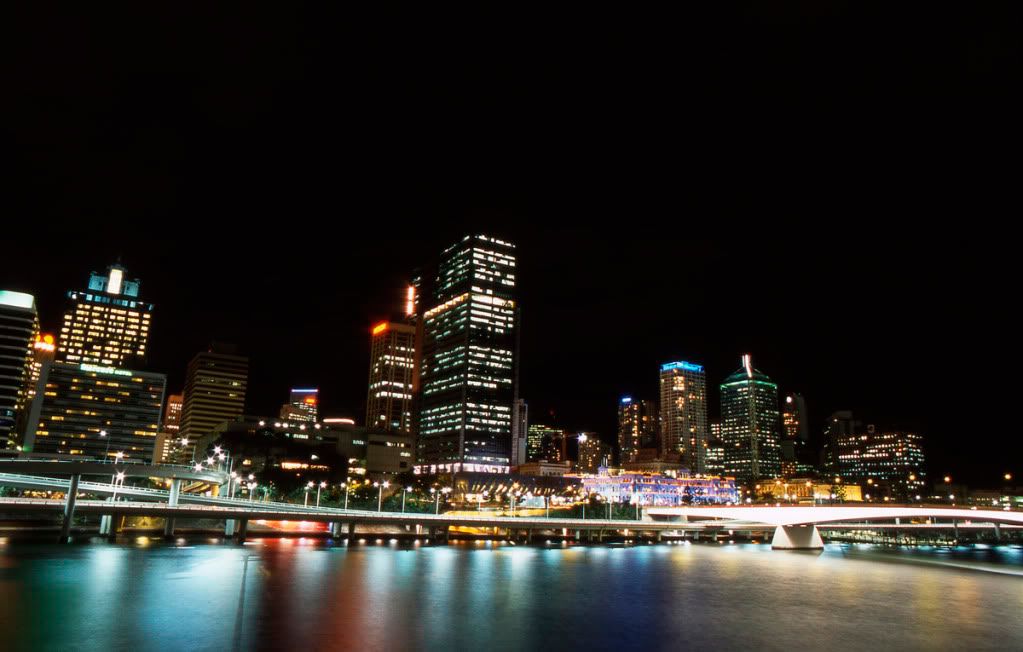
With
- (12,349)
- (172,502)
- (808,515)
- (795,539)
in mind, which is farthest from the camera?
(12,349)

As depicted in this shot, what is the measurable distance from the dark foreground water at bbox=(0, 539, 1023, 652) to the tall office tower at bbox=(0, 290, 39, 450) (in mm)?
126629

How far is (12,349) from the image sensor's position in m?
191

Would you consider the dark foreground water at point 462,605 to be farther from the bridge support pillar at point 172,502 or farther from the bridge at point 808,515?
the bridge support pillar at point 172,502

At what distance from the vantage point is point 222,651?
31.7 meters

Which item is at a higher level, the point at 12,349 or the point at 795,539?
the point at 12,349

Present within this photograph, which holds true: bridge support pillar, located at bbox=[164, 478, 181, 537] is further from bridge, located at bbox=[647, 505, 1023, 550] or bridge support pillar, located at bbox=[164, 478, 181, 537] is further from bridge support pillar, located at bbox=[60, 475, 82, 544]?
bridge, located at bbox=[647, 505, 1023, 550]

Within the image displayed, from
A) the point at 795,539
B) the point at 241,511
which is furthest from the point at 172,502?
the point at 795,539

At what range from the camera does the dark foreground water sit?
35875 millimetres

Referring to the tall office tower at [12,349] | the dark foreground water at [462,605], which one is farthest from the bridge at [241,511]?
the tall office tower at [12,349]

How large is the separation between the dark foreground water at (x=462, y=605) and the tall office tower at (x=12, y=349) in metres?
127

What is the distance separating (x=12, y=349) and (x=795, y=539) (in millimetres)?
199087

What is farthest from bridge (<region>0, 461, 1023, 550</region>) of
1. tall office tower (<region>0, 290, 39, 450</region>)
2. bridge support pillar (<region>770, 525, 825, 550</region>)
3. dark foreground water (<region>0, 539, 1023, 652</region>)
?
tall office tower (<region>0, 290, 39, 450</region>)

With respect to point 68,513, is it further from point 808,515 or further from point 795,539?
point 795,539

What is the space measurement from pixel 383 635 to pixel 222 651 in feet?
26.1
